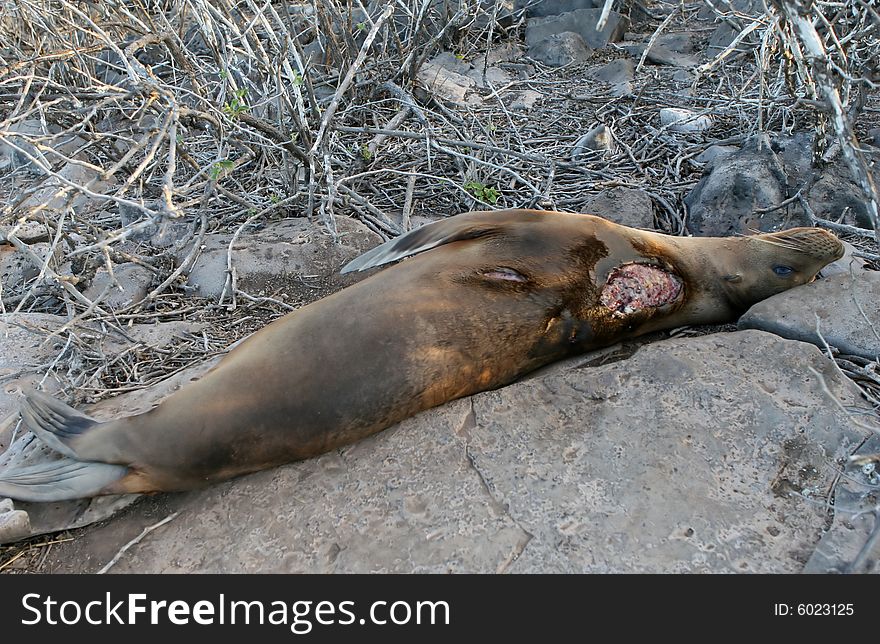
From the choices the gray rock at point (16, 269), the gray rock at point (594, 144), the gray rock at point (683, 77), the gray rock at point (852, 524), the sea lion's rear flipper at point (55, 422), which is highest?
the sea lion's rear flipper at point (55, 422)

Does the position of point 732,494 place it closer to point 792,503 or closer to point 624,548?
point 792,503

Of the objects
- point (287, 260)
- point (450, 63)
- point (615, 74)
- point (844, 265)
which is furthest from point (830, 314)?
point (450, 63)

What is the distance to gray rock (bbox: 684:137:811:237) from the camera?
13.1 ft

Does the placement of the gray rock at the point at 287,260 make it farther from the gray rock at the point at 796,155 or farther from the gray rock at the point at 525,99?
the gray rock at the point at 796,155

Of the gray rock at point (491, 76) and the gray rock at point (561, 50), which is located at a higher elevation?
the gray rock at point (561, 50)

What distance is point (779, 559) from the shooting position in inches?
87.0

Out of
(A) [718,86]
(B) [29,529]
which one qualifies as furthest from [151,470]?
(A) [718,86]

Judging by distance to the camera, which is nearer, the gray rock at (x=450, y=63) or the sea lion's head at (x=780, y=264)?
the sea lion's head at (x=780, y=264)

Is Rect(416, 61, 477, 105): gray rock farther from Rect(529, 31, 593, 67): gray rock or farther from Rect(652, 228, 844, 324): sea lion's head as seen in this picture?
Rect(652, 228, 844, 324): sea lion's head

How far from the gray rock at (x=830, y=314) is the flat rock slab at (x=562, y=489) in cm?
23

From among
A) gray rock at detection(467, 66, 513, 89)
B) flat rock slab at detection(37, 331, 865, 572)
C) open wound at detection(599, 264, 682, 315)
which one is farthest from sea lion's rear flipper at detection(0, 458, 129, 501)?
gray rock at detection(467, 66, 513, 89)

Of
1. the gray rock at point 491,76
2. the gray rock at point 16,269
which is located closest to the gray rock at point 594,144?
the gray rock at point 491,76

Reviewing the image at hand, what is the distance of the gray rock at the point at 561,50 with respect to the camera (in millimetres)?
6398

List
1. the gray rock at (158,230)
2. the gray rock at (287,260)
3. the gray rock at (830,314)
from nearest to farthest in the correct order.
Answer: the gray rock at (830,314) < the gray rock at (287,260) < the gray rock at (158,230)
